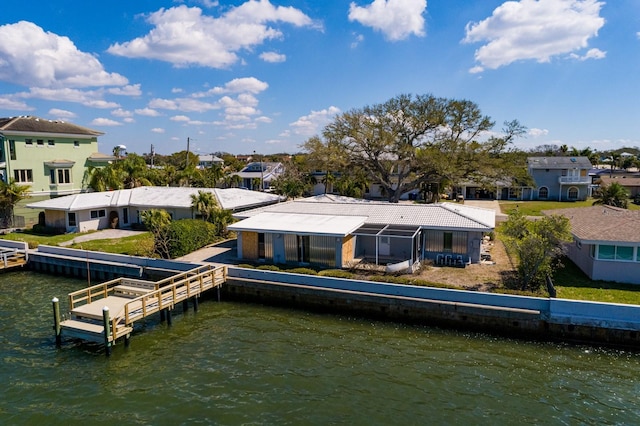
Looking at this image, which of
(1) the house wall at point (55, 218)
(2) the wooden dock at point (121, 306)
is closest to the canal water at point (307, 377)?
(2) the wooden dock at point (121, 306)

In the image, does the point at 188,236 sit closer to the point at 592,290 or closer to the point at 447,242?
the point at 447,242

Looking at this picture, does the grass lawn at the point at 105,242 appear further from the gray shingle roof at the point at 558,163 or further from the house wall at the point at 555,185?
the gray shingle roof at the point at 558,163

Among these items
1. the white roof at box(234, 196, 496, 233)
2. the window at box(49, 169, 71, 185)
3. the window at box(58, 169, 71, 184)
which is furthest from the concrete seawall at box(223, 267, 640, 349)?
the window at box(58, 169, 71, 184)

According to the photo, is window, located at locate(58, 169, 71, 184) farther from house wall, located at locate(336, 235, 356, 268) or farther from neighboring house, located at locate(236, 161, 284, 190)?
house wall, located at locate(336, 235, 356, 268)

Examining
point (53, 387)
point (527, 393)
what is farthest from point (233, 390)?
point (527, 393)

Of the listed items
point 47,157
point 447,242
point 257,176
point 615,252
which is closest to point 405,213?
point 447,242
